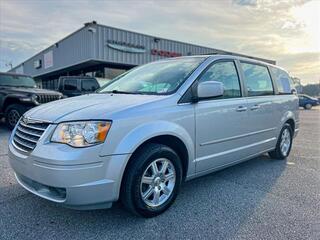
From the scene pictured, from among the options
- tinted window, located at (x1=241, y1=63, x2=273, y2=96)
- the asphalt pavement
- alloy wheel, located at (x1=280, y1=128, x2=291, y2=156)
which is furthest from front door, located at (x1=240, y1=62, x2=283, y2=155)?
the asphalt pavement

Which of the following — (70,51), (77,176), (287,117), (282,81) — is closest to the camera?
(77,176)

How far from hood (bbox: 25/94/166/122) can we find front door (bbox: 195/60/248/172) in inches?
28.1

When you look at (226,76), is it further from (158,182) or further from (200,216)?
(200,216)

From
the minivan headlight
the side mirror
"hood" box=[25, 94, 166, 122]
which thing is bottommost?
the minivan headlight

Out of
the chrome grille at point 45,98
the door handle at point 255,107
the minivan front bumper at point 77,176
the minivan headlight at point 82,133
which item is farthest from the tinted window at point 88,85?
the minivan headlight at point 82,133

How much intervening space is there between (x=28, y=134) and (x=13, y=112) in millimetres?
6538

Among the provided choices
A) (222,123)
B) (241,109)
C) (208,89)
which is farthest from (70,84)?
(208,89)

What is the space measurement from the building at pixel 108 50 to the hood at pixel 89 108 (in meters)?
16.1

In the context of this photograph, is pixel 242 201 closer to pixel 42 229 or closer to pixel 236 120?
pixel 236 120

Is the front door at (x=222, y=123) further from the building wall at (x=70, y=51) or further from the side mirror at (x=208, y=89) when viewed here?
the building wall at (x=70, y=51)

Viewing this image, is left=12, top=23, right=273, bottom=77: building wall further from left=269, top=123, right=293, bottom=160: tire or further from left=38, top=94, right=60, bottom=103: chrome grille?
left=269, top=123, right=293, bottom=160: tire

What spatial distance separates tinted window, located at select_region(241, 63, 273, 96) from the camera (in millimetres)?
4473

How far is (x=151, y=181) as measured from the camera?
305 centimetres

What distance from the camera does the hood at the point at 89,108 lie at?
107 inches
